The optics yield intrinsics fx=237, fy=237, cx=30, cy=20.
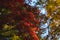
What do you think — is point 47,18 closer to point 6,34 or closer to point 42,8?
point 42,8

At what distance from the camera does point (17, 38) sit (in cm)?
1401

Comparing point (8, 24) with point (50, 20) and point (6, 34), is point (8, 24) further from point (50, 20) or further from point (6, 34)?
point (50, 20)

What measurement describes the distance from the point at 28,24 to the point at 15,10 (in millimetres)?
1217

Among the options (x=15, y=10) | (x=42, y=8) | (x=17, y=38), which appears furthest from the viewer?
(x=42, y=8)

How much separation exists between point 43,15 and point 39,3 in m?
1.10

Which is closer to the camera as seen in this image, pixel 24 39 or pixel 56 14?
pixel 24 39

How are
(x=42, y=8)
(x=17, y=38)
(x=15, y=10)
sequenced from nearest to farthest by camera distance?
(x=17, y=38) → (x=15, y=10) → (x=42, y=8)

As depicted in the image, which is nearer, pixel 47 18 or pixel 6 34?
pixel 6 34

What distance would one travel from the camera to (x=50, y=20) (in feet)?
66.2

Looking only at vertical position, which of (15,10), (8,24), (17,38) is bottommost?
(17,38)

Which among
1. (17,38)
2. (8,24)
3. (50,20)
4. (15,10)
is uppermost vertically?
(50,20)

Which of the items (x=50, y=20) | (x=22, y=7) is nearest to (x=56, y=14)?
(x=50, y=20)

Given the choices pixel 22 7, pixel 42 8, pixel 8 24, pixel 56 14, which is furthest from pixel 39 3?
pixel 8 24

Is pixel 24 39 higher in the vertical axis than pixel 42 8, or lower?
lower
